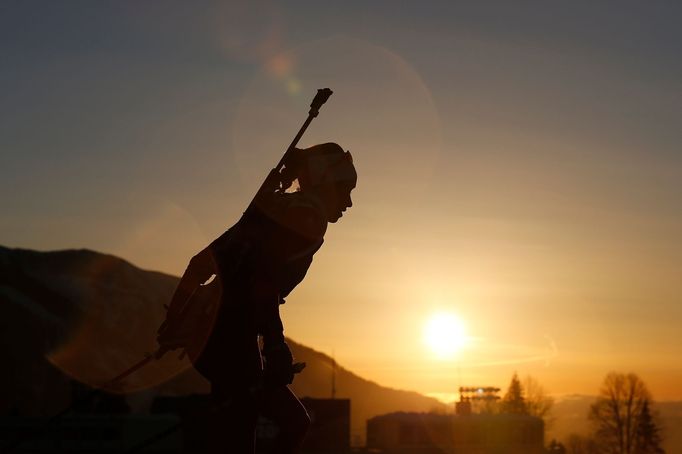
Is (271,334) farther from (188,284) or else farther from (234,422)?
(188,284)

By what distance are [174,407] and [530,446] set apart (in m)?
45.8

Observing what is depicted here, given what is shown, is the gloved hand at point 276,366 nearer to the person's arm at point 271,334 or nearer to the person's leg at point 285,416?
the person's arm at point 271,334

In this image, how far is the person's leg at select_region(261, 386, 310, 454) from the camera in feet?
28.1

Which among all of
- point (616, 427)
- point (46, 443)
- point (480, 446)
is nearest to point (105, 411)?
point (46, 443)

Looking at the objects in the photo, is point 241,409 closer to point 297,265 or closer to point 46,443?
point 297,265

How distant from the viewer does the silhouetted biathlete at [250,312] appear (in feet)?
27.4

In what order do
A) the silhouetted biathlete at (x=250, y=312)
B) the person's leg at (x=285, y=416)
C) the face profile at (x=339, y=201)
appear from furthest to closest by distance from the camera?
the face profile at (x=339, y=201) → the person's leg at (x=285, y=416) → the silhouetted biathlete at (x=250, y=312)

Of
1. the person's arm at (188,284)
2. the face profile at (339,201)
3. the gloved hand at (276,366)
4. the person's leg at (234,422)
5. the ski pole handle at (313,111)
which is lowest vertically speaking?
the person's leg at (234,422)

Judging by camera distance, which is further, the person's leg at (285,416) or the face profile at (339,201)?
the face profile at (339,201)

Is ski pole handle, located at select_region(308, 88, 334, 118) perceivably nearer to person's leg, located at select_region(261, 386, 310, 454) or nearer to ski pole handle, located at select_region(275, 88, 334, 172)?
ski pole handle, located at select_region(275, 88, 334, 172)

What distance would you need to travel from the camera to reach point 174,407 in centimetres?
12531

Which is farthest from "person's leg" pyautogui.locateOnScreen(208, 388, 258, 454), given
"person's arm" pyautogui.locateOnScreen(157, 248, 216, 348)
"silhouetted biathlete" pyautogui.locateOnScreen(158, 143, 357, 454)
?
"person's arm" pyautogui.locateOnScreen(157, 248, 216, 348)

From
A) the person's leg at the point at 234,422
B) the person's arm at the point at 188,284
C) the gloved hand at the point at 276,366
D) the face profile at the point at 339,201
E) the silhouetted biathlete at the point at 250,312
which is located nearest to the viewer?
the person's leg at the point at 234,422

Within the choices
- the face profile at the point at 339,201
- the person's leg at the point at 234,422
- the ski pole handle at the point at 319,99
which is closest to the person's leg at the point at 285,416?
the person's leg at the point at 234,422
